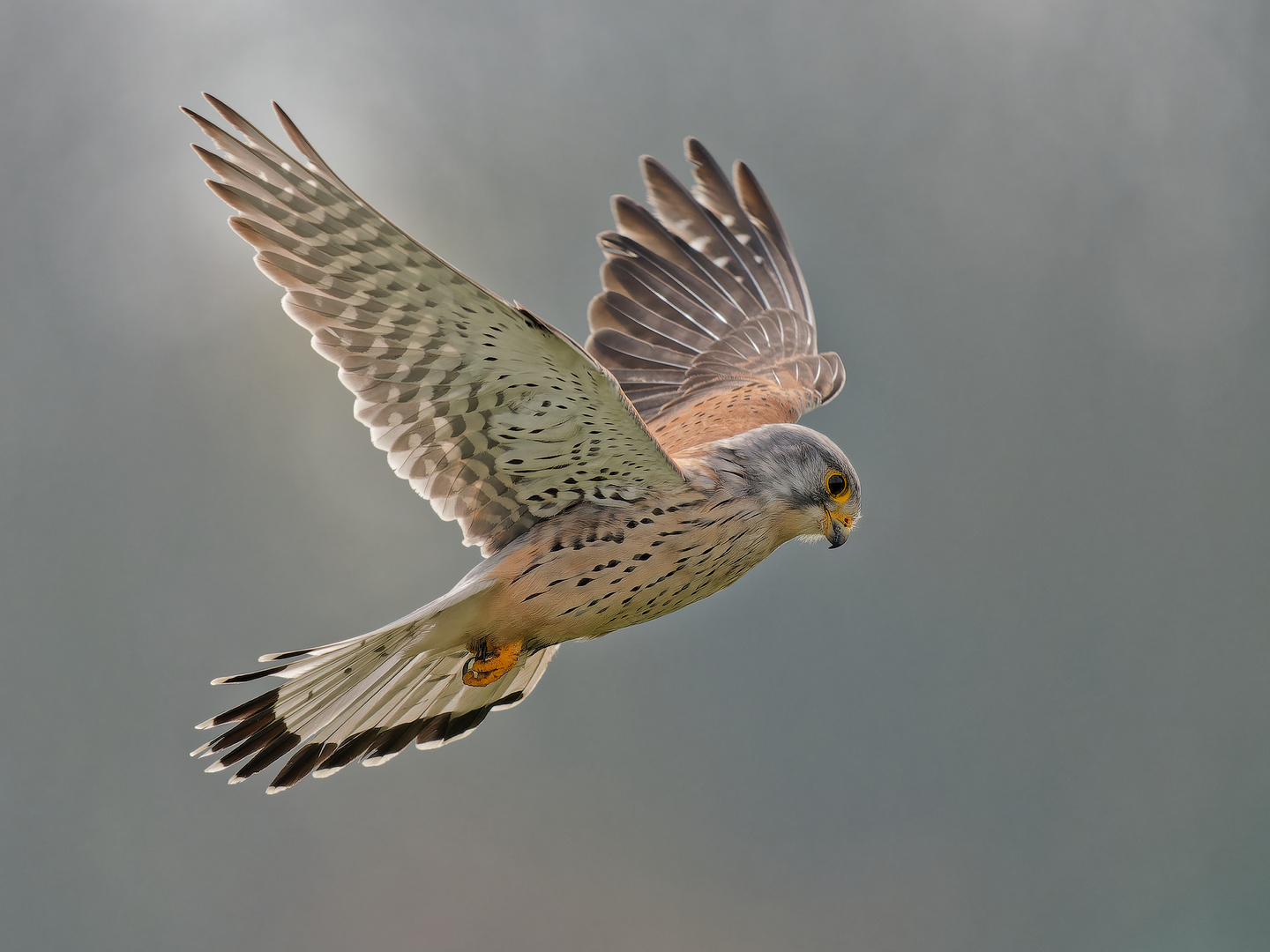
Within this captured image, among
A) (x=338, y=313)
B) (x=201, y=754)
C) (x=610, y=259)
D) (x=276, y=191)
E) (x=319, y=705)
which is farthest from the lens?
(x=610, y=259)

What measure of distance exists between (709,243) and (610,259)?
17.0 inches

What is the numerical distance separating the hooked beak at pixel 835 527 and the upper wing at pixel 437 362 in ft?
1.61

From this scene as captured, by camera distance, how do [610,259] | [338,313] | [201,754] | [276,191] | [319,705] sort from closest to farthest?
1. [276,191]
2. [338,313]
3. [201,754]
4. [319,705]
5. [610,259]

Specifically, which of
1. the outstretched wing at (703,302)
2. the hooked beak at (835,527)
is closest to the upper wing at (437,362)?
the hooked beak at (835,527)

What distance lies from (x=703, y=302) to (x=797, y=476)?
4.81ft

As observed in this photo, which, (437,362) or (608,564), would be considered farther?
(608,564)

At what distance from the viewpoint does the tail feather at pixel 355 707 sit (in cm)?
261

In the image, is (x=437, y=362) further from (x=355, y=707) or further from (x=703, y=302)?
(x=703, y=302)

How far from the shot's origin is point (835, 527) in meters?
2.87

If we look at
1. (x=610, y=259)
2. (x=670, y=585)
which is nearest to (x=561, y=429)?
(x=670, y=585)

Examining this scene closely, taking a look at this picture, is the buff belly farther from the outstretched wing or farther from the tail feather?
the outstretched wing

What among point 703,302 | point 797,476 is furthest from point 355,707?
point 703,302

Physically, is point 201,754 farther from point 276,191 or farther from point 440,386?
point 276,191

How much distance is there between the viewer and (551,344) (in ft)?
7.42
